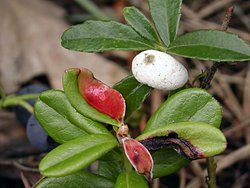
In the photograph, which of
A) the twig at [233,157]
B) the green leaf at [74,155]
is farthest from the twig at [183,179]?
the green leaf at [74,155]

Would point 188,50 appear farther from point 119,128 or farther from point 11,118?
point 11,118

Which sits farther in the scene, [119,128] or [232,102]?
[232,102]

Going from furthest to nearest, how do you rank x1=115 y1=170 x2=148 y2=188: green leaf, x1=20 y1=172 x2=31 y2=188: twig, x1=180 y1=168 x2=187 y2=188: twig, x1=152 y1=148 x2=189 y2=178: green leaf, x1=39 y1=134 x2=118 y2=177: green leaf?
x1=180 y1=168 x2=187 y2=188: twig
x1=20 y1=172 x2=31 y2=188: twig
x1=152 y1=148 x2=189 y2=178: green leaf
x1=115 y1=170 x2=148 y2=188: green leaf
x1=39 y1=134 x2=118 y2=177: green leaf

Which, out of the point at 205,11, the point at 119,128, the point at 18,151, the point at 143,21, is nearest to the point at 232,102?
the point at 205,11

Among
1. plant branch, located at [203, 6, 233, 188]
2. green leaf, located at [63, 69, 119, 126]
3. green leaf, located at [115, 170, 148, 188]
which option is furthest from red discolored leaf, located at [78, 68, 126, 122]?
plant branch, located at [203, 6, 233, 188]

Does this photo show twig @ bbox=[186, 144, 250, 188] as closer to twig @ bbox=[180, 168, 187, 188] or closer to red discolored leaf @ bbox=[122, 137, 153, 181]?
twig @ bbox=[180, 168, 187, 188]

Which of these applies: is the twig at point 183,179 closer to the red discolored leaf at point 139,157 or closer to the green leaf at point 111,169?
the green leaf at point 111,169

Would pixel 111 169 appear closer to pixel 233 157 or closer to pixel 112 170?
pixel 112 170
